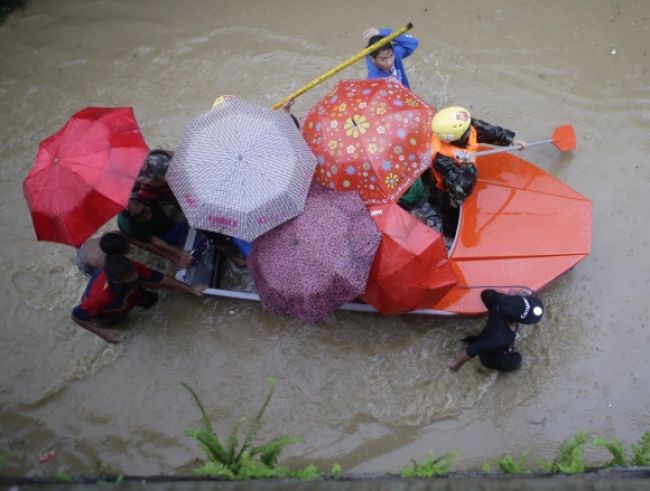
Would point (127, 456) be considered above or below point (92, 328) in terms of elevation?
below

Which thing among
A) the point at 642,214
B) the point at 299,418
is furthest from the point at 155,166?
the point at 642,214

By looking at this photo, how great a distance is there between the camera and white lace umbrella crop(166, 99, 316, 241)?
4.43 meters

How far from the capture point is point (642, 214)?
5918 millimetres

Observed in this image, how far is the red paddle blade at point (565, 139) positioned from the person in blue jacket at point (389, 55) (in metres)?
1.72

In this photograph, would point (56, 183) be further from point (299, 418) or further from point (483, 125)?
point (483, 125)

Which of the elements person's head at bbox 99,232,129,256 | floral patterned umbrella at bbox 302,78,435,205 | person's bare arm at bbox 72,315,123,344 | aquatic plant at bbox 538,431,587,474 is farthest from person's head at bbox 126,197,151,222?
aquatic plant at bbox 538,431,587,474

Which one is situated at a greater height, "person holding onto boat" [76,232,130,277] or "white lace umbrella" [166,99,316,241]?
"white lace umbrella" [166,99,316,241]

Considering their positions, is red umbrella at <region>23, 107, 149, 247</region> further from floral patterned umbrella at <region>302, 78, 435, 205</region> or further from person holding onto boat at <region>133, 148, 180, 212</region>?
floral patterned umbrella at <region>302, 78, 435, 205</region>

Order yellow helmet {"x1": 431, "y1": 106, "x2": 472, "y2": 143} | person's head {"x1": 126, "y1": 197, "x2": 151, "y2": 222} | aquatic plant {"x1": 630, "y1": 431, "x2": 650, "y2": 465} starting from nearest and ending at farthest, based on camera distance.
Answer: aquatic plant {"x1": 630, "y1": 431, "x2": 650, "y2": 465}
yellow helmet {"x1": 431, "y1": 106, "x2": 472, "y2": 143}
person's head {"x1": 126, "y1": 197, "x2": 151, "y2": 222}

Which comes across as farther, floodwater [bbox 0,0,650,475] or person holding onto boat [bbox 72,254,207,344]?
floodwater [bbox 0,0,650,475]

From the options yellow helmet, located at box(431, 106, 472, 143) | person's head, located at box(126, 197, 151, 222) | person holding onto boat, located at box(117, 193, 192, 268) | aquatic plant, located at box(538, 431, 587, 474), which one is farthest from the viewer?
person holding onto boat, located at box(117, 193, 192, 268)

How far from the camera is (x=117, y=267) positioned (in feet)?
15.3

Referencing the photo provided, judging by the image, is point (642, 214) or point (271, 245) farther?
point (642, 214)

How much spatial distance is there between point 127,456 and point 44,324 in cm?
160
